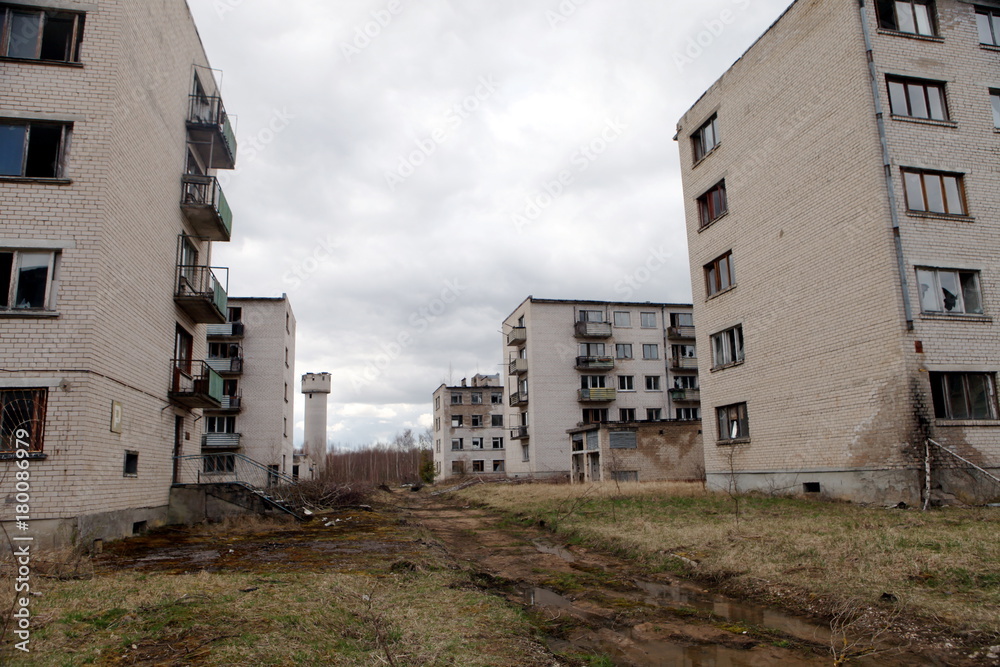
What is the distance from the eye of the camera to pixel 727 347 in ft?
73.7

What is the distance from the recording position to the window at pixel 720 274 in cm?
2248

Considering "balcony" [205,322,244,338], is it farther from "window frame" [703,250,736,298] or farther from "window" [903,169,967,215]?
"window" [903,169,967,215]

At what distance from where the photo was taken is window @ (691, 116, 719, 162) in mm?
23562

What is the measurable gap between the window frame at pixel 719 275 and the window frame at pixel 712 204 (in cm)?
141

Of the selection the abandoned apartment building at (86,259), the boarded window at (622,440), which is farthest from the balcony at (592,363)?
the abandoned apartment building at (86,259)

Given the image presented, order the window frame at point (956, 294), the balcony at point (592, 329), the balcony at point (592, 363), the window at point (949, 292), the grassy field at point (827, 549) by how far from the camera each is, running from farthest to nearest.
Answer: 1. the balcony at point (592, 329)
2. the balcony at point (592, 363)
3. the window at point (949, 292)
4. the window frame at point (956, 294)
5. the grassy field at point (827, 549)

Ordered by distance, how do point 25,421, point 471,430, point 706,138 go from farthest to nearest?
point 471,430
point 706,138
point 25,421

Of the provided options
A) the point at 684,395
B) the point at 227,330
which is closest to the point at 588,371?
the point at 684,395

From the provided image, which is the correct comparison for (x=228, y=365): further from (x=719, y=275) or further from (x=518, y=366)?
(x=719, y=275)

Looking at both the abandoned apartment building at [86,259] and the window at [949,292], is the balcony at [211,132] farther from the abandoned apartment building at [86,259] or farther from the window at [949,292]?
the window at [949,292]

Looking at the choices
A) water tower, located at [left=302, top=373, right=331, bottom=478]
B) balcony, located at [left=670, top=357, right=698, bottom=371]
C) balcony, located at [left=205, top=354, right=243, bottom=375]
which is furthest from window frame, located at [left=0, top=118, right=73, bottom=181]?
balcony, located at [left=670, top=357, right=698, bottom=371]

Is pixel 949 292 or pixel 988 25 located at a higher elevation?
pixel 988 25

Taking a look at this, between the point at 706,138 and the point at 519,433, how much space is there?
30.4 metres

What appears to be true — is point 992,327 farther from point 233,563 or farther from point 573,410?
point 573,410
